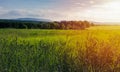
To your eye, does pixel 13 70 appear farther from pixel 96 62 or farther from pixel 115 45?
pixel 115 45

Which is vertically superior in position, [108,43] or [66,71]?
[108,43]

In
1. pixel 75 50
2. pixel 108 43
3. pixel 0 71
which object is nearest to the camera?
pixel 0 71

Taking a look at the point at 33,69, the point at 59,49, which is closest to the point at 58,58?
the point at 59,49

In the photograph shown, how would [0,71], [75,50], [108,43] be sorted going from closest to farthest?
[0,71]
[108,43]
[75,50]

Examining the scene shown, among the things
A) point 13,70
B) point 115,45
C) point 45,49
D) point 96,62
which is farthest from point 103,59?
point 13,70

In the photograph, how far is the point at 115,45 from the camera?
561 cm

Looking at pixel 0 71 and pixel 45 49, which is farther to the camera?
pixel 45 49

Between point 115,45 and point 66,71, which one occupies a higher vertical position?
point 115,45

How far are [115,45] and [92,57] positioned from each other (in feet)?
1.96

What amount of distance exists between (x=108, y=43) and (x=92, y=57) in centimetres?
49

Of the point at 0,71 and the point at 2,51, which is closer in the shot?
the point at 0,71

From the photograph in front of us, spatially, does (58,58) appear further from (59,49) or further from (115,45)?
(115,45)

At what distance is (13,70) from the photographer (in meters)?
5.25

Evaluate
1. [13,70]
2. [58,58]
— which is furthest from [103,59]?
[13,70]
